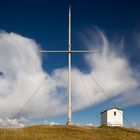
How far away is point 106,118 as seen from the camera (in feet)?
235

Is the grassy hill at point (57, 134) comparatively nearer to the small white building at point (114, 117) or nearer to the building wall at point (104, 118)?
the small white building at point (114, 117)

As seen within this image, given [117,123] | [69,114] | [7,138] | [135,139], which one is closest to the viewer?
[7,138]

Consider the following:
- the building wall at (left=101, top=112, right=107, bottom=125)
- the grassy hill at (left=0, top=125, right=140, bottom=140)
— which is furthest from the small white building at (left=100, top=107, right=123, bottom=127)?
the grassy hill at (left=0, top=125, right=140, bottom=140)

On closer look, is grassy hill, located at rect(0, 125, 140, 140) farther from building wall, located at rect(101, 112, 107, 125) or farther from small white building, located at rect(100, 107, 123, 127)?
building wall, located at rect(101, 112, 107, 125)

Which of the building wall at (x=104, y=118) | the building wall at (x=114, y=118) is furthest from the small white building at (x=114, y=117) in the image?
the building wall at (x=104, y=118)

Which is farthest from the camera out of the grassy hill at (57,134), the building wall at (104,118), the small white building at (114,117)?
the building wall at (104,118)

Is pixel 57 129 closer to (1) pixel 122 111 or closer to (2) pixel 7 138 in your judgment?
(2) pixel 7 138

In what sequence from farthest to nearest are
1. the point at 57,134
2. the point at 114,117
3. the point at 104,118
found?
the point at 104,118 < the point at 114,117 < the point at 57,134

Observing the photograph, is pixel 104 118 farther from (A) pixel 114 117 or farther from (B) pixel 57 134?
(B) pixel 57 134

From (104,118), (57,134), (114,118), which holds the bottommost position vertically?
(57,134)

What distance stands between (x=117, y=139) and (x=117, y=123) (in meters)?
45.3

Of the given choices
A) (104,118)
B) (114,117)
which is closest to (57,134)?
(114,117)

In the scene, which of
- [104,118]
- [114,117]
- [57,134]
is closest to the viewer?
[57,134]

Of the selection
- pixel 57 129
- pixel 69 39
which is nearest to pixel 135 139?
pixel 57 129
